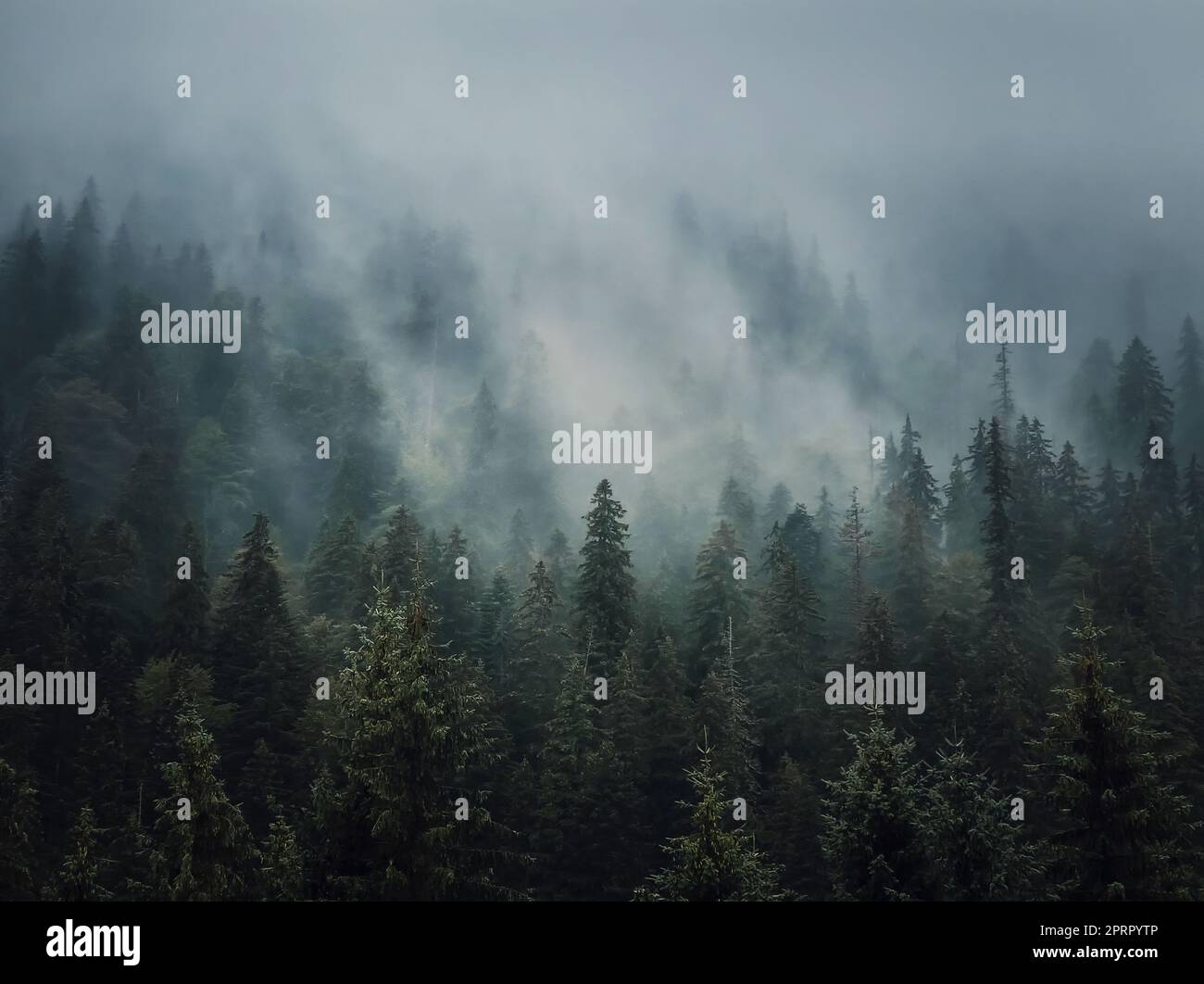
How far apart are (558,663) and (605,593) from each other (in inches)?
199

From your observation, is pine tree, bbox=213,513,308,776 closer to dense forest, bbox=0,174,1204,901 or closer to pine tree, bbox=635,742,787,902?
dense forest, bbox=0,174,1204,901

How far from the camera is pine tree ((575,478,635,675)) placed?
7319 centimetres

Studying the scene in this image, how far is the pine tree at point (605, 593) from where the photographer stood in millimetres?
73188

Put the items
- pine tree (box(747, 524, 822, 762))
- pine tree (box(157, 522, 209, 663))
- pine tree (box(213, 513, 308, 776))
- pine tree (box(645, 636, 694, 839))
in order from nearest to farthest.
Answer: pine tree (box(645, 636, 694, 839)) → pine tree (box(213, 513, 308, 776)) → pine tree (box(747, 524, 822, 762)) → pine tree (box(157, 522, 209, 663))

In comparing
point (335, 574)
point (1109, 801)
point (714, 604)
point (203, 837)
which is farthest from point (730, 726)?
point (335, 574)

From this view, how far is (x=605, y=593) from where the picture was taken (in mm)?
76062

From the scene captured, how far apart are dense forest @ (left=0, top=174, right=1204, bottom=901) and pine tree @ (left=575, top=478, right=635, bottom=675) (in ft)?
0.84

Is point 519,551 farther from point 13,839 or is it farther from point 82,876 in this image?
point 82,876

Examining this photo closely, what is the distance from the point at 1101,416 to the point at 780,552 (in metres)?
72.2

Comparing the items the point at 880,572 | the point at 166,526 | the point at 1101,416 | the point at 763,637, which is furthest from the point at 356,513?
the point at 1101,416

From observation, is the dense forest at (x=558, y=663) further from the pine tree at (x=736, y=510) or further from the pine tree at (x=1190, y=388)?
the pine tree at (x=736, y=510)

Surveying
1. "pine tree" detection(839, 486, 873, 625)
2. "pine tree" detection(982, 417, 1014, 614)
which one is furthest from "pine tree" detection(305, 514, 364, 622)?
"pine tree" detection(982, 417, 1014, 614)
